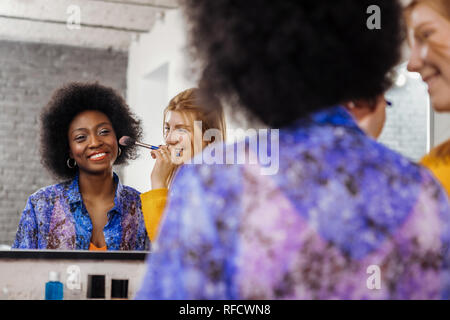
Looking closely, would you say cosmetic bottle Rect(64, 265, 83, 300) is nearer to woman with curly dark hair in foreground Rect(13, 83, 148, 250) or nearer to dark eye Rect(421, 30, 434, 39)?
woman with curly dark hair in foreground Rect(13, 83, 148, 250)

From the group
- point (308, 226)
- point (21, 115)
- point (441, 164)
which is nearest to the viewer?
point (308, 226)

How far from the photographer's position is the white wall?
4.47ft

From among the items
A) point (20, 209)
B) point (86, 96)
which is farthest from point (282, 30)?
point (20, 209)

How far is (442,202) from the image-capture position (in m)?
0.54

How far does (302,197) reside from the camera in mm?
500

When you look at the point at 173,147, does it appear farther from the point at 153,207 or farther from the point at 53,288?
the point at 53,288

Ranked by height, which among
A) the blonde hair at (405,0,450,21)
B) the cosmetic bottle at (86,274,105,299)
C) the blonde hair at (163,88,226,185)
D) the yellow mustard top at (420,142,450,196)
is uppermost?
the blonde hair at (405,0,450,21)

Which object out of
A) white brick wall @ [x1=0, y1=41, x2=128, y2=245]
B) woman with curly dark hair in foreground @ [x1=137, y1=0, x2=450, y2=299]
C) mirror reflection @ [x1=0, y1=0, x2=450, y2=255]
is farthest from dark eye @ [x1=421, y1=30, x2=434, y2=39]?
white brick wall @ [x1=0, y1=41, x2=128, y2=245]

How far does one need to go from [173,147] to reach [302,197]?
912 millimetres

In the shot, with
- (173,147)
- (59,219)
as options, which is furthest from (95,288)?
(173,147)

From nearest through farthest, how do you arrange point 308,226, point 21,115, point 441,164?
1. point 308,226
2. point 441,164
3. point 21,115

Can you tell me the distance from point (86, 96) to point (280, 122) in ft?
3.08

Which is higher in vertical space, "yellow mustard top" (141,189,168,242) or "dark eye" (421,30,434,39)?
"dark eye" (421,30,434,39)

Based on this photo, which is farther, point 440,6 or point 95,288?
point 95,288
